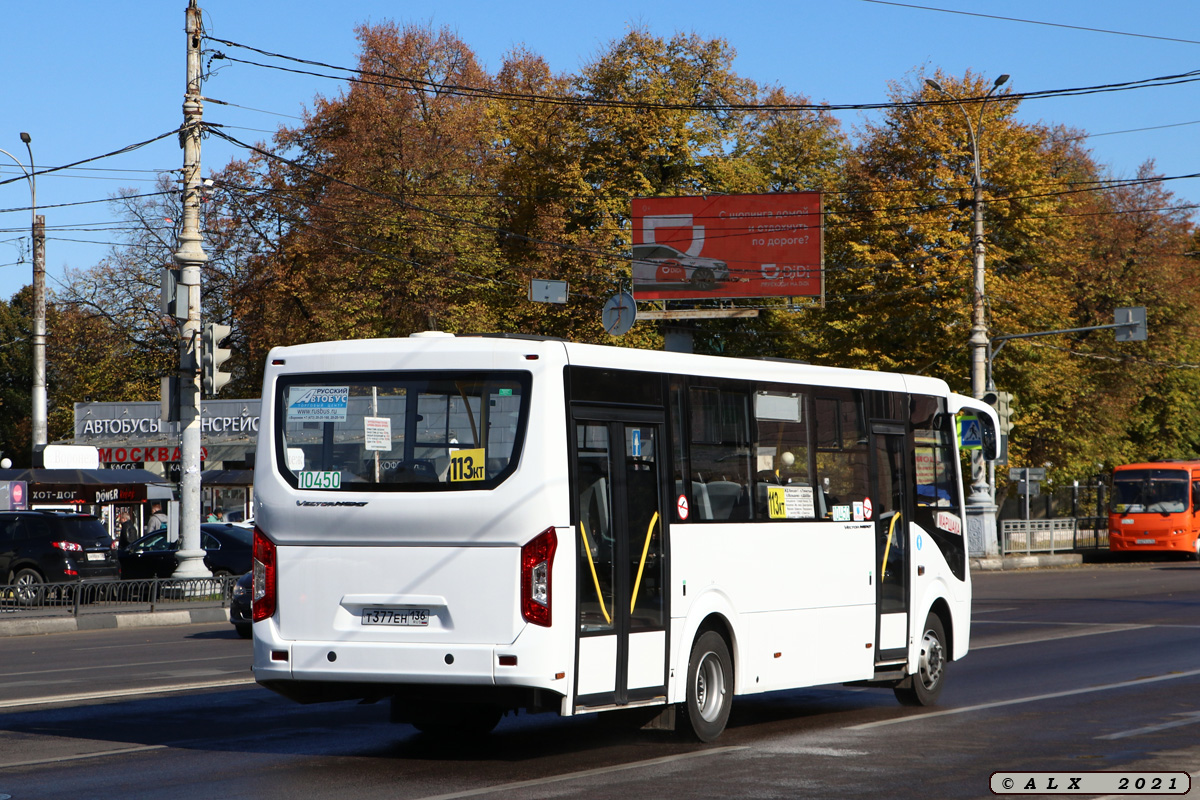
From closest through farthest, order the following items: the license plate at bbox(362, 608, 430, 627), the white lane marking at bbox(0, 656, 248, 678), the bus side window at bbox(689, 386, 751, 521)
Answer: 1. the license plate at bbox(362, 608, 430, 627)
2. the bus side window at bbox(689, 386, 751, 521)
3. the white lane marking at bbox(0, 656, 248, 678)

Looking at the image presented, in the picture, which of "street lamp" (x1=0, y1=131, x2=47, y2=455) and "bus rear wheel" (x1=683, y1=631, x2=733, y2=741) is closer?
"bus rear wheel" (x1=683, y1=631, x2=733, y2=741)

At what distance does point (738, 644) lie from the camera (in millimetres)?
10633

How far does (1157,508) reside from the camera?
44.1 meters

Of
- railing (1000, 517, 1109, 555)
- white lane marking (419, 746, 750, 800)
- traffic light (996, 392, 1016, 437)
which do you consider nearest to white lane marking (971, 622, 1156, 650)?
white lane marking (419, 746, 750, 800)

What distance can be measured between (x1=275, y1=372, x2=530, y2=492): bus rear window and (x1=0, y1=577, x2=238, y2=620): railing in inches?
625

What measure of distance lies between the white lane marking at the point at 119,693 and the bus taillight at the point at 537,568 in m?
5.61

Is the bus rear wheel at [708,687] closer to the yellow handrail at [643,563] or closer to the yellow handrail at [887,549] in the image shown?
the yellow handrail at [643,563]

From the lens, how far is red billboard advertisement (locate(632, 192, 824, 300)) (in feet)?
143

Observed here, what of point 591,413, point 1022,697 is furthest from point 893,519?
point 591,413

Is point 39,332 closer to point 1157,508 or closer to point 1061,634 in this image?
point 1061,634

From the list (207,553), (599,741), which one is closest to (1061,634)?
(599,741)

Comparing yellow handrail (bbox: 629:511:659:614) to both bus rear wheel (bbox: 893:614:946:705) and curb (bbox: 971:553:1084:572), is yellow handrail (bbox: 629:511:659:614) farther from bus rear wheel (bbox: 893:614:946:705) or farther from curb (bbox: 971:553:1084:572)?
curb (bbox: 971:553:1084:572)

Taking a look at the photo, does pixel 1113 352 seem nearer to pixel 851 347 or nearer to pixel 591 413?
pixel 851 347

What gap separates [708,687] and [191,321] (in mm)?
16187
